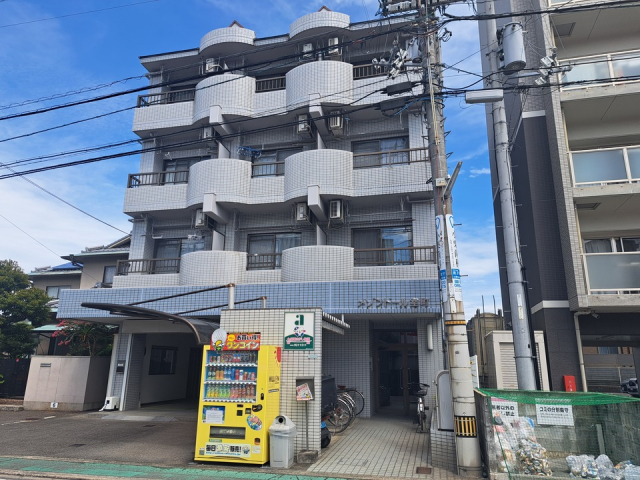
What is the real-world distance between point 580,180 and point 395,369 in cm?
860

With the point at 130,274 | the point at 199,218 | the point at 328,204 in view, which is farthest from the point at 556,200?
the point at 130,274

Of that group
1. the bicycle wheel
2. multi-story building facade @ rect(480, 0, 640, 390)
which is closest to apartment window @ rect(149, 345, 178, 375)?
the bicycle wheel

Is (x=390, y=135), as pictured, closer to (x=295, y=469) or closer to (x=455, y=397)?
(x=455, y=397)

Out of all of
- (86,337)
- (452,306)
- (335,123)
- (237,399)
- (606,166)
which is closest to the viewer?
(452,306)

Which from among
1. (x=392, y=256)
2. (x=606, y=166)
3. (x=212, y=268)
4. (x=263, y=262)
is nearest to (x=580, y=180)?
(x=606, y=166)

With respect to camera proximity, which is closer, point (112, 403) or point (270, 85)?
Result: point (112, 403)

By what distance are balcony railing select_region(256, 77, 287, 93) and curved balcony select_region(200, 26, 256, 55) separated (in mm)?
1517

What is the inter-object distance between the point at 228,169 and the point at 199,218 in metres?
2.14

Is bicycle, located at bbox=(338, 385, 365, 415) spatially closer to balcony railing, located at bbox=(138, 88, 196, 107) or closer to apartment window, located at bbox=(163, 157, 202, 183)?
apartment window, located at bbox=(163, 157, 202, 183)

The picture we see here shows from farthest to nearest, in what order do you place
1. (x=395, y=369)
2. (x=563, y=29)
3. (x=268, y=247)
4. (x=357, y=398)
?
(x=268, y=247) < (x=395, y=369) < (x=563, y=29) < (x=357, y=398)

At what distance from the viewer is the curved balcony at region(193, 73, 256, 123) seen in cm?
1705

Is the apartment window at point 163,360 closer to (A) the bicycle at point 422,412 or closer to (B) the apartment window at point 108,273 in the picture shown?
(B) the apartment window at point 108,273

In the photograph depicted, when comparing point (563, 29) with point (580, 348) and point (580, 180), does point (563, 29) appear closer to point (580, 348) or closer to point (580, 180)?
point (580, 180)

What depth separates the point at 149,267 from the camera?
17.5m
